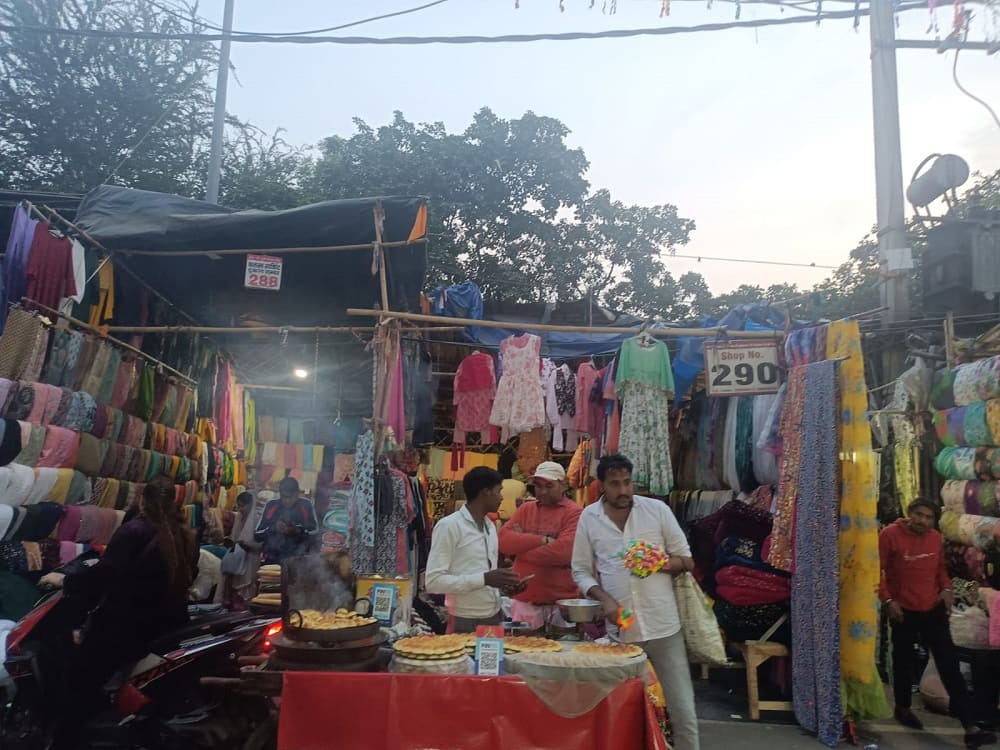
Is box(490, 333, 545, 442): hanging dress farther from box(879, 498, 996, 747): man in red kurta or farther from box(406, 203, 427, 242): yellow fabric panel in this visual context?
box(879, 498, 996, 747): man in red kurta

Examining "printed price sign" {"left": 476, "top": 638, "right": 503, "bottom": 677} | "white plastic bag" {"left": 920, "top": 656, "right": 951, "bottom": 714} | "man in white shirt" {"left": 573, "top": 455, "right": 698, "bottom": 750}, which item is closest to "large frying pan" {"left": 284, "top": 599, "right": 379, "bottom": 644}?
"printed price sign" {"left": 476, "top": 638, "right": 503, "bottom": 677}

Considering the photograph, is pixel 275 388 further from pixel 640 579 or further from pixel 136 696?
pixel 640 579

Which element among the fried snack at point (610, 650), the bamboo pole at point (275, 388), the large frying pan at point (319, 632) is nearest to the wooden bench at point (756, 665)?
the fried snack at point (610, 650)

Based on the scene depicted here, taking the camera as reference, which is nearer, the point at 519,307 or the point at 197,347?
the point at 197,347

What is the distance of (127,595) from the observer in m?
4.79

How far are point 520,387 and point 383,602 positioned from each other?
4.86m

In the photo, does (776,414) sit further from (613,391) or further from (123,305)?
(123,305)

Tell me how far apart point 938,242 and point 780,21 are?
13.0 feet

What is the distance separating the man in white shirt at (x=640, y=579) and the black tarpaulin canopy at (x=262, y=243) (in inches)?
134

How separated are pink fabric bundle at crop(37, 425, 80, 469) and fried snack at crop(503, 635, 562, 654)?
4.82 meters

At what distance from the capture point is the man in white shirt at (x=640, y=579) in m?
4.38

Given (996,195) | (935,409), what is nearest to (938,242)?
(935,409)

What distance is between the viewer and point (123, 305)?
803cm

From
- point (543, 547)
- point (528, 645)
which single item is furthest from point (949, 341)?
point (528, 645)
